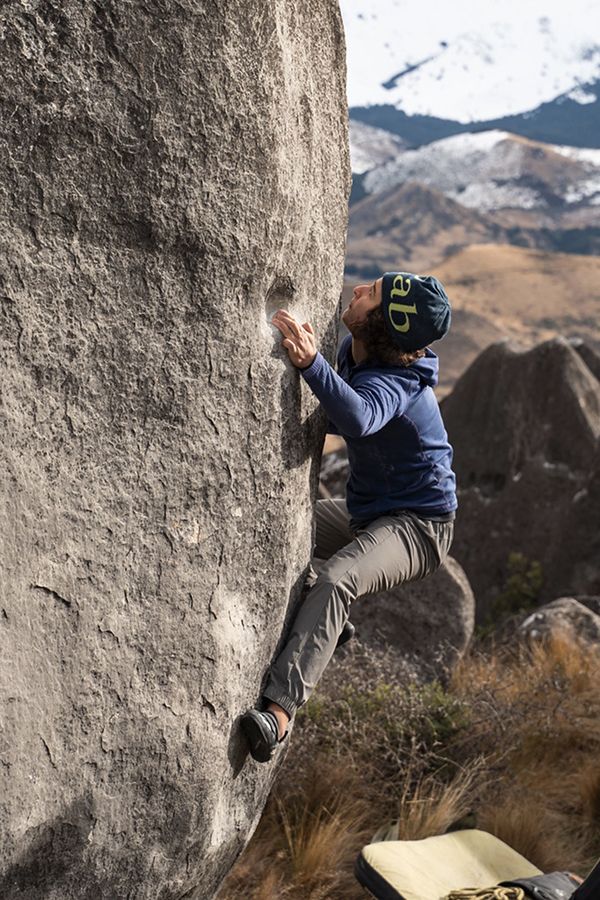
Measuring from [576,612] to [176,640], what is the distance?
4.43 meters

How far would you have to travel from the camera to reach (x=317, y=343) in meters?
3.45

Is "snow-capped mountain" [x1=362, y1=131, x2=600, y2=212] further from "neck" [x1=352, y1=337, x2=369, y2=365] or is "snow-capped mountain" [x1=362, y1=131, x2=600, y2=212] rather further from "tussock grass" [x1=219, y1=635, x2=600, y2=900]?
"neck" [x1=352, y1=337, x2=369, y2=365]

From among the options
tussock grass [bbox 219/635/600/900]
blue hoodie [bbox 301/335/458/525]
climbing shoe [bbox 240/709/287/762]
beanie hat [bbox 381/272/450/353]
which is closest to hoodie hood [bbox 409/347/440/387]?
blue hoodie [bbox 301/335/458/525]

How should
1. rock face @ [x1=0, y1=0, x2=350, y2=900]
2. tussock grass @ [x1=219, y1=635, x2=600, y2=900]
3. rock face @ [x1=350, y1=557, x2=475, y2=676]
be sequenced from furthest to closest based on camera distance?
rock face @ [x1=350, y1=557, x2=475, y2=676] → tussock grass @ [x1=219, y1=635, x2=600, y2=900] → rock face @ [x1=0, y1=0, x2=350, y2=900]

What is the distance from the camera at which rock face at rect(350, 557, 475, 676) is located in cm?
628

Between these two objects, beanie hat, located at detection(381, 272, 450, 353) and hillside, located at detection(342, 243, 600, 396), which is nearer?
beanie hat, located at detection(381, 272, 450, 353)

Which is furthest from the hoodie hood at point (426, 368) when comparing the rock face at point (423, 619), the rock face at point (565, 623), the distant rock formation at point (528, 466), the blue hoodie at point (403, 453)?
the distant rock formation at point (528, 466)

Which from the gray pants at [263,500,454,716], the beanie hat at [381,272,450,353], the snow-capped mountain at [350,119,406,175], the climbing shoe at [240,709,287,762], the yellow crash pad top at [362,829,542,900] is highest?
the beanie hat at [381,272,450,353]

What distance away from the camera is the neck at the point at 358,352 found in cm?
353

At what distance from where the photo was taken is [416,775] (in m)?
4.98

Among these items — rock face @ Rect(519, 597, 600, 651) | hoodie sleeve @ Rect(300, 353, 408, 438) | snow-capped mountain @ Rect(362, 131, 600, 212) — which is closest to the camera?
hoodie sleeve @ Rect(300, 353, 408, 438)

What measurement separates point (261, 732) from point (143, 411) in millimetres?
1021

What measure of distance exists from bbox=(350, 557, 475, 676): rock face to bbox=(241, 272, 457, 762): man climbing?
2731 mm

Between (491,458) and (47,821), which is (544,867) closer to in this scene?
(47,821)
